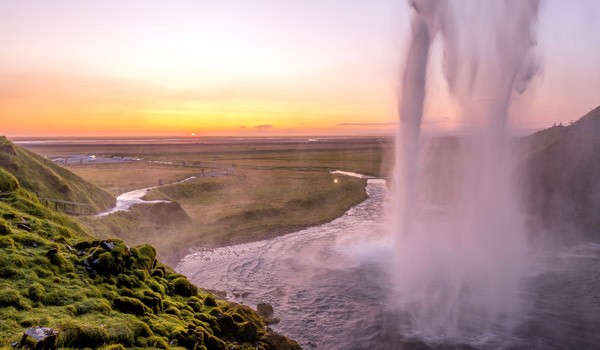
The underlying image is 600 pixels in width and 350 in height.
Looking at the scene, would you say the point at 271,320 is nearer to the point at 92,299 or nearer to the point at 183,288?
the point at 183,288

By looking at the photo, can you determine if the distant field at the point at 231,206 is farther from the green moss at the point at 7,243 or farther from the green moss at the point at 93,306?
the green moss at the point at 93,306

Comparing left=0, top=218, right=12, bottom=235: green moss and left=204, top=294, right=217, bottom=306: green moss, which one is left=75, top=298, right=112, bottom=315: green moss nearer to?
left=0, top=218, right=12, bottom=235: green moss

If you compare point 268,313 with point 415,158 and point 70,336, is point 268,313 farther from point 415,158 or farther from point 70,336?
point 415,158

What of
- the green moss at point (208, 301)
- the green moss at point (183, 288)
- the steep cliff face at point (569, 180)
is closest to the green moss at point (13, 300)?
the green moss at point (183, 288)

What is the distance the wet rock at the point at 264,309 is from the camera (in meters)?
23.9

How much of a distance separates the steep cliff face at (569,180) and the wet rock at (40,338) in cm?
5202

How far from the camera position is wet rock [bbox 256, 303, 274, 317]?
78.5 ft

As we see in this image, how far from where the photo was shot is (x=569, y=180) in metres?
55.8

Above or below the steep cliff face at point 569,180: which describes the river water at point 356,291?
below

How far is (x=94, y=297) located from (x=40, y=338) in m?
4.06

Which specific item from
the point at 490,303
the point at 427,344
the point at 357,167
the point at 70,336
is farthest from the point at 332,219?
the point at 357,167

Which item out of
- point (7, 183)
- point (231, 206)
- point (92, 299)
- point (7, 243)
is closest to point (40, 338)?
point (92, 299)

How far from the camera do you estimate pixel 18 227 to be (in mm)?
16906

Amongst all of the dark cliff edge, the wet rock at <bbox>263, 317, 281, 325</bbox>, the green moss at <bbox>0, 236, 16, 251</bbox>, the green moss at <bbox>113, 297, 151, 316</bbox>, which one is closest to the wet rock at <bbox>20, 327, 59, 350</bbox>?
the dark cliff edge
